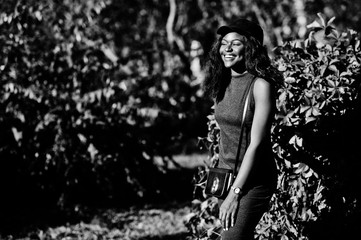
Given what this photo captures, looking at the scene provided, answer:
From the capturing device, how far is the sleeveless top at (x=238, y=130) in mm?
2520

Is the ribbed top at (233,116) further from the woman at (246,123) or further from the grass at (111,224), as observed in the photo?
the grass at (111,224)

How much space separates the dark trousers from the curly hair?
1.93 feet

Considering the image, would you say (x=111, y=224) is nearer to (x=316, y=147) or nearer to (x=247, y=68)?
(x=316, y=147)

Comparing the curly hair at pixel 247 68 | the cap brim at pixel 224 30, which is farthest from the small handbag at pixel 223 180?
the cap brim at pixel 224 30

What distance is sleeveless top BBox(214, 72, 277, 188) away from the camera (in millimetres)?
2520

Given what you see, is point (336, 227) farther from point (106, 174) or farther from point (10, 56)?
point (10, 56)

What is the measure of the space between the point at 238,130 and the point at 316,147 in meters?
1.38

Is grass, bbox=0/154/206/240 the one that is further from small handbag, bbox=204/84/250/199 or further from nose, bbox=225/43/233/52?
nose, bbox=225/43/233/52

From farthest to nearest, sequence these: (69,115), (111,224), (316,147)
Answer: (69,115)
(111,224)
(316,147)

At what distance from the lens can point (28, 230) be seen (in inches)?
214

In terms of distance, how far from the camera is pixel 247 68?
2.63 meters

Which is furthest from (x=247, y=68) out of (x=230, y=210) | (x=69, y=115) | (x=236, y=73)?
(x=69, y=115)

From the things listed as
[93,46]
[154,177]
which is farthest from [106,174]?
[93,46]

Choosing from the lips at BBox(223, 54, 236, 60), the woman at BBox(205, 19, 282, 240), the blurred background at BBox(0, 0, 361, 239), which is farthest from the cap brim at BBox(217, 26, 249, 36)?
the blurred background at BBox(0, 0, 361, 239)
